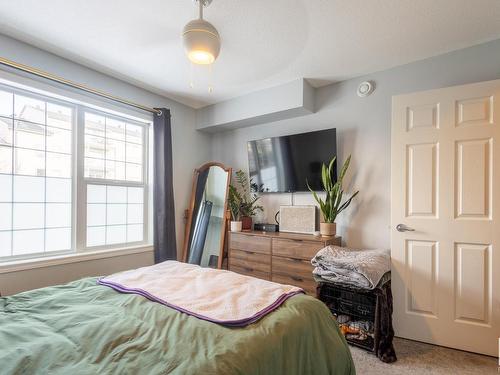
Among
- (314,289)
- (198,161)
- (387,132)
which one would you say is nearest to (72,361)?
(314,289)

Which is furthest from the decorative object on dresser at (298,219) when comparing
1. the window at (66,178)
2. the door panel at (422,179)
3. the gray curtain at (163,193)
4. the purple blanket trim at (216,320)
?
the window at (66,178)

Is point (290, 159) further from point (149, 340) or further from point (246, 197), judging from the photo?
point (149, 340)

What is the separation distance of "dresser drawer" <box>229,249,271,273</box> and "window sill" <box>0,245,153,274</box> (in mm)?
1007

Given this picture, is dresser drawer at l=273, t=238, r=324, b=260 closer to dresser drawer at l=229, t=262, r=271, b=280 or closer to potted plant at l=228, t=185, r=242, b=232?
dresser drawer at l=229, t=262, r=271, b=280

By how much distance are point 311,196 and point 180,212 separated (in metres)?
1.69

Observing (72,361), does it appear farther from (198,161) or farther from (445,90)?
(198,161)

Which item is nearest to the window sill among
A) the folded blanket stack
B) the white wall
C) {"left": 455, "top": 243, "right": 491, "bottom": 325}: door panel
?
the white wall

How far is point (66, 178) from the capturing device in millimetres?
2582

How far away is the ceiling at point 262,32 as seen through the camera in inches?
70.3

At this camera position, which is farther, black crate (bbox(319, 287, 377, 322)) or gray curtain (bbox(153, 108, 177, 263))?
gray curtain (bbox(153, 108, 177, 263))

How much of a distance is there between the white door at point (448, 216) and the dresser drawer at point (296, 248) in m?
0.66

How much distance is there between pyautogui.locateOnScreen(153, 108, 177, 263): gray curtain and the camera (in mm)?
3105

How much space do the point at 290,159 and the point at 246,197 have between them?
81cm

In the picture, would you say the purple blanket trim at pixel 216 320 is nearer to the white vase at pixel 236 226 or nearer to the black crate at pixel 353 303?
the black crate at pixel 353 303
